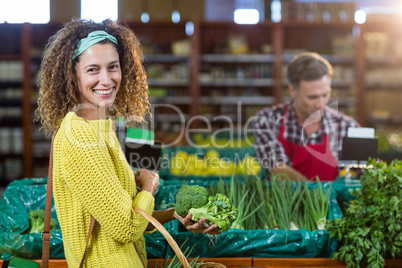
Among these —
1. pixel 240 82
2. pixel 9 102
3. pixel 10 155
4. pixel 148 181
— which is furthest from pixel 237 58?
pixel 148 181

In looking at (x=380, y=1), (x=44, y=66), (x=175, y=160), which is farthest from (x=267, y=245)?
(x=380, y=1)

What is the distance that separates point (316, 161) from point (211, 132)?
10.1ft

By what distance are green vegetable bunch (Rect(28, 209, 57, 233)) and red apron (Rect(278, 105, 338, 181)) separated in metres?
1.65

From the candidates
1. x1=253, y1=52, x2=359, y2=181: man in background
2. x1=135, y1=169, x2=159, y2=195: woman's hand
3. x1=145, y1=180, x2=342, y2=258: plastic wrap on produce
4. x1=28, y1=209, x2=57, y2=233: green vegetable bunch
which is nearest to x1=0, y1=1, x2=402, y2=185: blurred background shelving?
x1=253, y1=52, x2=359, y2=181: man in background

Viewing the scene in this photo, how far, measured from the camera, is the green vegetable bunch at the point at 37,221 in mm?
2027

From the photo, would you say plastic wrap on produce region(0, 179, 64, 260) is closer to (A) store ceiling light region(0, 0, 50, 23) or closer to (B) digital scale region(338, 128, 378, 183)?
(B) digital scale region(338, 128, 378, 183)

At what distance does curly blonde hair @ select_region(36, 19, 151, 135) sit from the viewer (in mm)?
1342

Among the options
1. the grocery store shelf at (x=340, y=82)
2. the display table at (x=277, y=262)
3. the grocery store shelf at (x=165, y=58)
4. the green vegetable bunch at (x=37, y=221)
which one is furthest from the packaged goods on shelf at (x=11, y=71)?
the display table at (x=277, y=262)

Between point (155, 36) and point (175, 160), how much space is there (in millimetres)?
3282

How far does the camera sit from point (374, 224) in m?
1.70

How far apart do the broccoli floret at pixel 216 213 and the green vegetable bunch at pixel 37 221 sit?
38.5 inches

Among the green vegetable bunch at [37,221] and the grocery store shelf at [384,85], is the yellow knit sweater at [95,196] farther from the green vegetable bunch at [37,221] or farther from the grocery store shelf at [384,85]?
the grocery store shelf at [384,85]

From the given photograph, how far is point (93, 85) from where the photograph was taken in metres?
1.33

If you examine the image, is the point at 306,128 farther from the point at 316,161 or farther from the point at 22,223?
the point at 22,223
